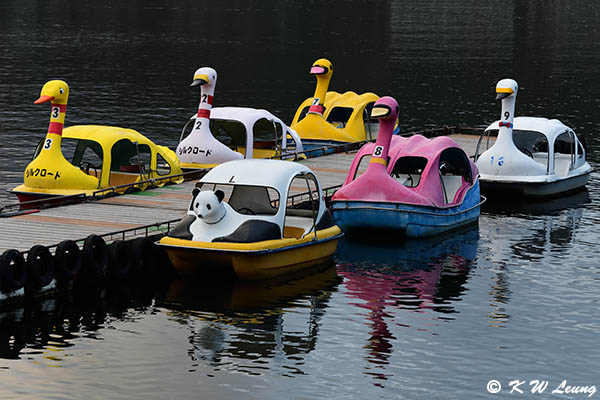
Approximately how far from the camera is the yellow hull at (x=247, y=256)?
90.4ft

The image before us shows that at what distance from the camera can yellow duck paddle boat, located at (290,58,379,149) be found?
49.0 m

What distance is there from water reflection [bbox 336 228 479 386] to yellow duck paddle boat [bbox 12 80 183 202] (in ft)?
24.9

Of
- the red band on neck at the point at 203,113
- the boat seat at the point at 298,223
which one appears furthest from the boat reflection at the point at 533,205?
the boat seat at the point at 298,223

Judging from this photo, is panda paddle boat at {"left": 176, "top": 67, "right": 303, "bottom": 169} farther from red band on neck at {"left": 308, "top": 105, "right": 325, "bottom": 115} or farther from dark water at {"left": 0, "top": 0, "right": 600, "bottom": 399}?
dark water at {"left": 0, "top": 0, "right": 600, "bottom": 399}

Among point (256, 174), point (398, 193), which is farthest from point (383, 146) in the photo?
point (256, 174)

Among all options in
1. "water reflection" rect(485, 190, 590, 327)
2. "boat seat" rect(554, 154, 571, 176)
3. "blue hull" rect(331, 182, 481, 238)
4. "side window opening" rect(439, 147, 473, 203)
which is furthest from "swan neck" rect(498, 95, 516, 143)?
"blue hull" rect(331, 182, 481, 238)

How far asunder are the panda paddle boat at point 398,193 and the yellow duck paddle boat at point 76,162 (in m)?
6.98

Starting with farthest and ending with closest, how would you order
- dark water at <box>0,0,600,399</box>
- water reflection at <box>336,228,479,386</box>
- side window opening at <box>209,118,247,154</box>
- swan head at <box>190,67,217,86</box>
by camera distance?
side window opening at <box>209,118,247,154</box> → swan head at <box>190,67,217,86</box> → water reflection at <box>336,228,479,386</box> → dark water at <box>0,0,600,399</box>

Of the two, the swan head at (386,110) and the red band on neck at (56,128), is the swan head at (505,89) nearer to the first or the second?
the swan head at (386,110)

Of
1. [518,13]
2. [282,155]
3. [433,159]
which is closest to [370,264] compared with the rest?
[433,159]

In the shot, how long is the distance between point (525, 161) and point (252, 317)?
18013 millimetres

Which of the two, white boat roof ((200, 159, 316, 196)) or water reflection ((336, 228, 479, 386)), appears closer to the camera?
water reflection ((336, 228, 479, 386))

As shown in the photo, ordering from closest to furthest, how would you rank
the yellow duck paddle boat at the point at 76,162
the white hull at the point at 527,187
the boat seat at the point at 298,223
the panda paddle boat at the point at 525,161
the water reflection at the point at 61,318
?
the water reflection at the point at 61,318, the boat seat at the point at 298,223, the yellow duck paddle boat at the point at 76,162, the white hull at the point at 527,187, the panda paddle boat at the point at 525,161

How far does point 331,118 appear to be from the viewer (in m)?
52.3
